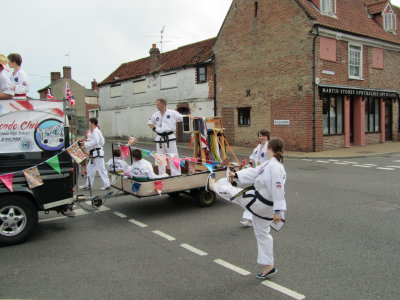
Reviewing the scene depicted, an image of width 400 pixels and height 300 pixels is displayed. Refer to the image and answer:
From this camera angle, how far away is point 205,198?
7980mm

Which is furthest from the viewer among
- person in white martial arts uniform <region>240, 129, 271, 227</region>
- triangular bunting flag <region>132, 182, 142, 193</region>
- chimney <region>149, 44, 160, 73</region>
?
chimney <region>149, 44, 160, 73</region>

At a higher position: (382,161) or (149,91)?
(149,91)

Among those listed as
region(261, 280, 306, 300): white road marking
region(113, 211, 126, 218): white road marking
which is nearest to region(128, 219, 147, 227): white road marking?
region(113, 211, 126, 218): white road marking

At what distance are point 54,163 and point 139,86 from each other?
26739 millimetres

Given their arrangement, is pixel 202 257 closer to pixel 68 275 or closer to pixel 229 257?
pixel 229 257

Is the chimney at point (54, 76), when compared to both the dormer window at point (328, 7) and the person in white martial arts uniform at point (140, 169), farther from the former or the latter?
the person in white martial arts uniform at point (140, 169)

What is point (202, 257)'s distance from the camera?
513cm

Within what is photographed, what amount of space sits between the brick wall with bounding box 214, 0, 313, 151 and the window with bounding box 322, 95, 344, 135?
1.51 m

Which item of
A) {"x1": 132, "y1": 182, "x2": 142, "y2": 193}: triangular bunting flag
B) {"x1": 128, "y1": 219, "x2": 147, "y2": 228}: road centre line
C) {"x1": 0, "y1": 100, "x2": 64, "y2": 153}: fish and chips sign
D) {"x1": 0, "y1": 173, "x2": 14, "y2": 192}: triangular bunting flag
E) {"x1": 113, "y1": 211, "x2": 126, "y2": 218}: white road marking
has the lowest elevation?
{"x1": 128, "y1": 219, "x2": 147, "y2": 228}: road centre line

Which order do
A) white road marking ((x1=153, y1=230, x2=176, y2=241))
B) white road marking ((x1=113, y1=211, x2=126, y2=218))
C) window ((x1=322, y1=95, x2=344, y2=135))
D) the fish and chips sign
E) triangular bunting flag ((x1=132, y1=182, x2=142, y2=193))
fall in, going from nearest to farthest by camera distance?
the fish and chips sign
white road marking ((x1=153, y1=230, x2=176, y2=241))
triangular bunting flag ((x1=132, y1=182, x2=142, y2=193))
white road marking ((x1=113, y1=211, x2=126, y2=218))
window ((x1=322, y1=95, x2=344, y2=135))

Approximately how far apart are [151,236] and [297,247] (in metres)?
2.27

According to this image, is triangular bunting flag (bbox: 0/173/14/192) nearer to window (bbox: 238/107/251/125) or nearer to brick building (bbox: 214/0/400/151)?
brick building (bbox: 214/0/400/151)

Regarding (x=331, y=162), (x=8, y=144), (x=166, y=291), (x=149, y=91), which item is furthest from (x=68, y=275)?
(x=149, y=91)

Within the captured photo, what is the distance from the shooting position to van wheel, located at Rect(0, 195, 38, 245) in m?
5.56
